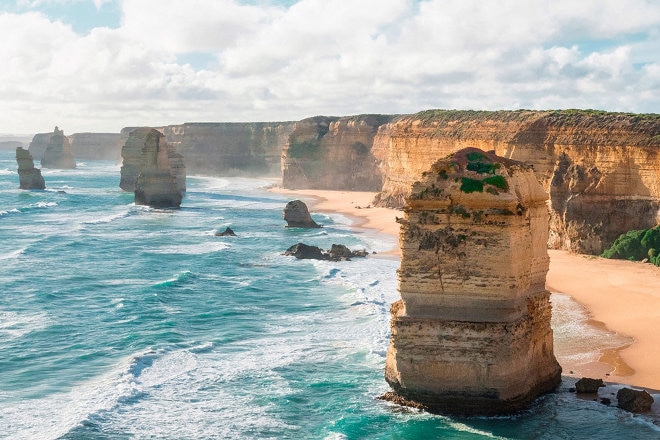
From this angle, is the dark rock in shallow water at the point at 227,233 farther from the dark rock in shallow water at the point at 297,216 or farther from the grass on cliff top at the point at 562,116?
the grass on cliff top at the point at 562,116

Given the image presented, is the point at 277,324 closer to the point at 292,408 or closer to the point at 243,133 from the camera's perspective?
the point at 292,408

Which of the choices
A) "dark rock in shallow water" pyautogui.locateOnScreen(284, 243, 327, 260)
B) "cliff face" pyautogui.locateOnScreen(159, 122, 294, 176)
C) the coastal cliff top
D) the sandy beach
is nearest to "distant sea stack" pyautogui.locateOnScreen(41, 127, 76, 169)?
"cliff face" pyautogui.locateOnScreen(159, 122, 294, 176)

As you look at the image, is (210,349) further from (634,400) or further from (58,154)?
(58,154)

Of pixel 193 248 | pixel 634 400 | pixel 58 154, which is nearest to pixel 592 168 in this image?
pixel 193 248

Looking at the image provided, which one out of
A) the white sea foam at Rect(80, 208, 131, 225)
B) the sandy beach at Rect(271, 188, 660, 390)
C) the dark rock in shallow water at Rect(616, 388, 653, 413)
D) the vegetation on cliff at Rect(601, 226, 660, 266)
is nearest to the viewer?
the dark rock in shallow water at Rect(616, 388, 653, 413)

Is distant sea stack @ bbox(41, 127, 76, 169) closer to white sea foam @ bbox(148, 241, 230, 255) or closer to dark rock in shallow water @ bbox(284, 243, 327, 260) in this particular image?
white sea foam @ bbox(148, 241, 230, 255)

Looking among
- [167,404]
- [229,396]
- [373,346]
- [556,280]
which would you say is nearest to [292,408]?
[229,396]
